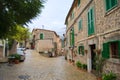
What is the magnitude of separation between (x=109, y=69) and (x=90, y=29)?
15.5 ft

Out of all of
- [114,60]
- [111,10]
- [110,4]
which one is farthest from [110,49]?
[110,4]

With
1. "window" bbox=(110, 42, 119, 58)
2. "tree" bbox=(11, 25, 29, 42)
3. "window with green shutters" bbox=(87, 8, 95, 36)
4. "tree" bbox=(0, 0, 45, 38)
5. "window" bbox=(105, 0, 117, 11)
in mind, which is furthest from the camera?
"tree" bbox=(11, 25, 29, 42)

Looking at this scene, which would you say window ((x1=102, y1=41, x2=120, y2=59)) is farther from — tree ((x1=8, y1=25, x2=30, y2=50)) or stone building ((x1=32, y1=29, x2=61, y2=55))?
stone building ((x1=32, y1=29, x2=61, y2=55))

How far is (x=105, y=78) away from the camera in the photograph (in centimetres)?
926

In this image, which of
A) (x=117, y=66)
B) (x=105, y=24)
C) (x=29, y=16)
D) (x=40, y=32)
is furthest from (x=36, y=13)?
(x=40, y=32)

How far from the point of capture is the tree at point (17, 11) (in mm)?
9969

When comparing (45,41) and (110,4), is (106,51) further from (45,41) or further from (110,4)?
(45,41)

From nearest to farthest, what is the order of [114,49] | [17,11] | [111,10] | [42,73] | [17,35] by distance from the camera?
[111,10], [114,49], [17,11], [42,73], [17,35]

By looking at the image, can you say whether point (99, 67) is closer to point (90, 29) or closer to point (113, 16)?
point (113, 16)

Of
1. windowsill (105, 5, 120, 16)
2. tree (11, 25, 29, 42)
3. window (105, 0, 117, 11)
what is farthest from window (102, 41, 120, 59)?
tree (11, 25, 29, 42)

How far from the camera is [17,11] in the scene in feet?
34.8

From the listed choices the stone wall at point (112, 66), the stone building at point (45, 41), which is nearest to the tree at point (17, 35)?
the stone wall at point (112, 66)

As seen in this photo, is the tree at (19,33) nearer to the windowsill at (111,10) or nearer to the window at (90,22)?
the window at (90,22)

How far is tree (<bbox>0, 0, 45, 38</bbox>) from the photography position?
32.7 ft
